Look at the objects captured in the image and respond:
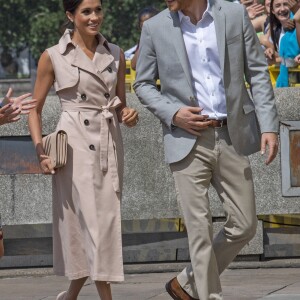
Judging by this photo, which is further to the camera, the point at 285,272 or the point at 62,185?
the point at 285,272

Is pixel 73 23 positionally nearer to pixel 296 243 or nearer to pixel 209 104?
pixel 209 104

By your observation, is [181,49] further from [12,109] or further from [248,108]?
[12,109]

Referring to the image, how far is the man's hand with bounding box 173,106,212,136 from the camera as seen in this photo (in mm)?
6453

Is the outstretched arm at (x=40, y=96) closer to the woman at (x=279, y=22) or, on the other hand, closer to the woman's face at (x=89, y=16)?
the woman's face at (x=89, y=16)

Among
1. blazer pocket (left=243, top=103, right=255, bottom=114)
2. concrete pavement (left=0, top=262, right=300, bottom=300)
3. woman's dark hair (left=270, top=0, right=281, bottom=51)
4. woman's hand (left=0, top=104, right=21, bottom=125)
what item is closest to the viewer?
woman's hand (left=0, top=104, right=21, bottom=125)

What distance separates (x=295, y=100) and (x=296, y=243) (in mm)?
1170

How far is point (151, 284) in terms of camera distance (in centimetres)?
870

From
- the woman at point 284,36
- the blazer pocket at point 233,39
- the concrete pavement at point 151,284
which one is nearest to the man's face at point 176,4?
the blazer pocket at point 233,39

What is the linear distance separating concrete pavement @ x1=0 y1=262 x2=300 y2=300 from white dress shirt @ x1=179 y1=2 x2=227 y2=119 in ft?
5.36

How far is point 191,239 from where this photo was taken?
6.61 meters

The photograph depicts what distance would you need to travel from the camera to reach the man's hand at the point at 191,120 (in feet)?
21.2

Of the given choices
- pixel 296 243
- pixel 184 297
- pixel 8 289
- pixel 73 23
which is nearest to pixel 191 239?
pixel 184 297

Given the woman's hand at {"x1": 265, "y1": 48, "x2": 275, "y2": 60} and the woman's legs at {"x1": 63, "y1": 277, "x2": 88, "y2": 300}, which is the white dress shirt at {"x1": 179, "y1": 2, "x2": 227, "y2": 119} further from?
the woman's hand at {"x1": 265, "y1": 48, "x2": 275, "y2": 60}

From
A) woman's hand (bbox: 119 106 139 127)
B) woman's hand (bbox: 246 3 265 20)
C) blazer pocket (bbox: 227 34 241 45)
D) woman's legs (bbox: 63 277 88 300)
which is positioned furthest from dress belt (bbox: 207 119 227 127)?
woman's hand (bbox: 246 3 265 20)
